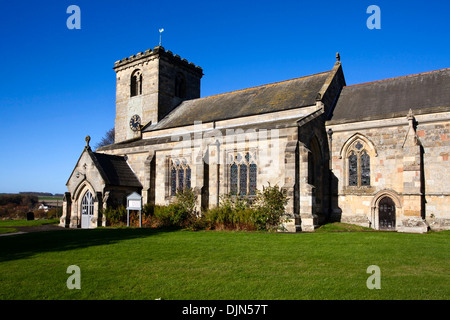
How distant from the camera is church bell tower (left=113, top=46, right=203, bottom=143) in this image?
114 ft

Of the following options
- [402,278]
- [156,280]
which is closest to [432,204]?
[402,278]

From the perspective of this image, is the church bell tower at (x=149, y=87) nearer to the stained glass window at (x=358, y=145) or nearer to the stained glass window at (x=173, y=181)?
the stained glass window at (x=173, y=181)

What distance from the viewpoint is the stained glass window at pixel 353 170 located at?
22.6 m

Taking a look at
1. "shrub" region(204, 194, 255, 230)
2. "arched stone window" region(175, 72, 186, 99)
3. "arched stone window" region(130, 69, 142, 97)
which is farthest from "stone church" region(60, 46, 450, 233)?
"arched stone window" region(130, 69, 142, 97)

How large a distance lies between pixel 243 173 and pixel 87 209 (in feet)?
37.0

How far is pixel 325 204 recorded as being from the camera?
23.0 meters

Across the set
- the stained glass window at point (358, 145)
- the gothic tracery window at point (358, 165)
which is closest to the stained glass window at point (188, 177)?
the gothic tracery window at point (358, 165)

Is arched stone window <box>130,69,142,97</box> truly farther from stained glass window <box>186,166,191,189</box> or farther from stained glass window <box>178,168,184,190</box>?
stained glass window <box>186,166,191,189</box>

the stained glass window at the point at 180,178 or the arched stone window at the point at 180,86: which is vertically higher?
the arched stone window at the point at 180,86

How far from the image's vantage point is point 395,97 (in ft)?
77.8

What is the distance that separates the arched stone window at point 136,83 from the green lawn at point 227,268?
24.0 m

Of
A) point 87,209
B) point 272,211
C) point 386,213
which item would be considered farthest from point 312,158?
point 87,209

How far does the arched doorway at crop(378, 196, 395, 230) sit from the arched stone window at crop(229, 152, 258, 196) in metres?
7.45

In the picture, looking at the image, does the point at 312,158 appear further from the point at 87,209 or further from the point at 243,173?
the point at 87,209
